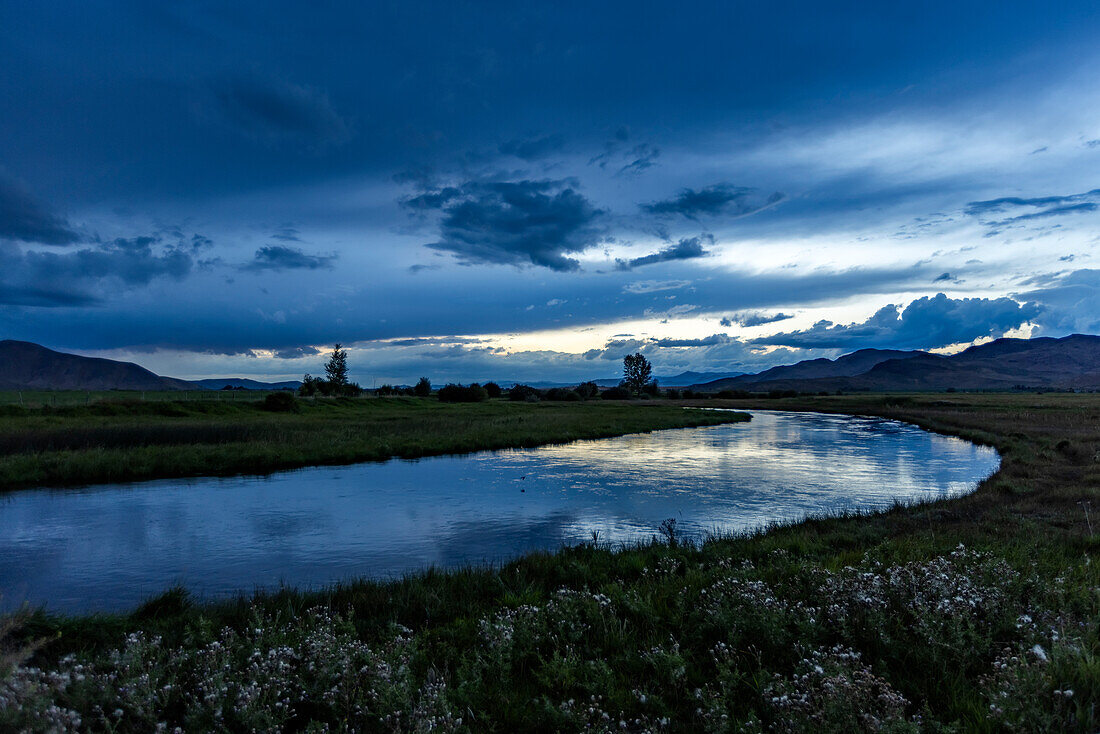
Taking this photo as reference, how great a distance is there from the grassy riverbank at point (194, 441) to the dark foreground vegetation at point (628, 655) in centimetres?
2018

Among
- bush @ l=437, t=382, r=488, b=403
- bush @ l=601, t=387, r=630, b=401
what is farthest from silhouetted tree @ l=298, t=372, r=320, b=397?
bush @ l=601, t=387, r=630, b=401

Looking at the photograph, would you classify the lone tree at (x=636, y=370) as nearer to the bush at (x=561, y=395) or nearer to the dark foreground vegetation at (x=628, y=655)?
the bush at (x=561, y=395)

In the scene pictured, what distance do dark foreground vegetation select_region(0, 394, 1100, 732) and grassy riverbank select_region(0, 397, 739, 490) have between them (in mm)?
20176

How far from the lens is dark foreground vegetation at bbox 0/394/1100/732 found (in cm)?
471

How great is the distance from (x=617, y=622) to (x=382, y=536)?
1050 centimetres

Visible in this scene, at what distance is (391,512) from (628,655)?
14009 mm

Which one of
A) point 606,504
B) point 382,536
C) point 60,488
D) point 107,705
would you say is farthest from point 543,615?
point 60,488

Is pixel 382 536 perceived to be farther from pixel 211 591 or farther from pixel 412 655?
pixel 412 655

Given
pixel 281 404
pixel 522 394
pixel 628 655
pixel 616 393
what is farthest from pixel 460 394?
pixel 628 655

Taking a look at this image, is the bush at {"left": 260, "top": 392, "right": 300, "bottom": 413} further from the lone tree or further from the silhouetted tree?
the lone tree

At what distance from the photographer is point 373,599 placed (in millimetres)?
9672

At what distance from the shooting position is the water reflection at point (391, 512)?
1299 cm

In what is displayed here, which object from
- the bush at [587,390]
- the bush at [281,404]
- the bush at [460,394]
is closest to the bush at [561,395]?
the bush at [587,390]

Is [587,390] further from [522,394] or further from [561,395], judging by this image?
[522,394]
